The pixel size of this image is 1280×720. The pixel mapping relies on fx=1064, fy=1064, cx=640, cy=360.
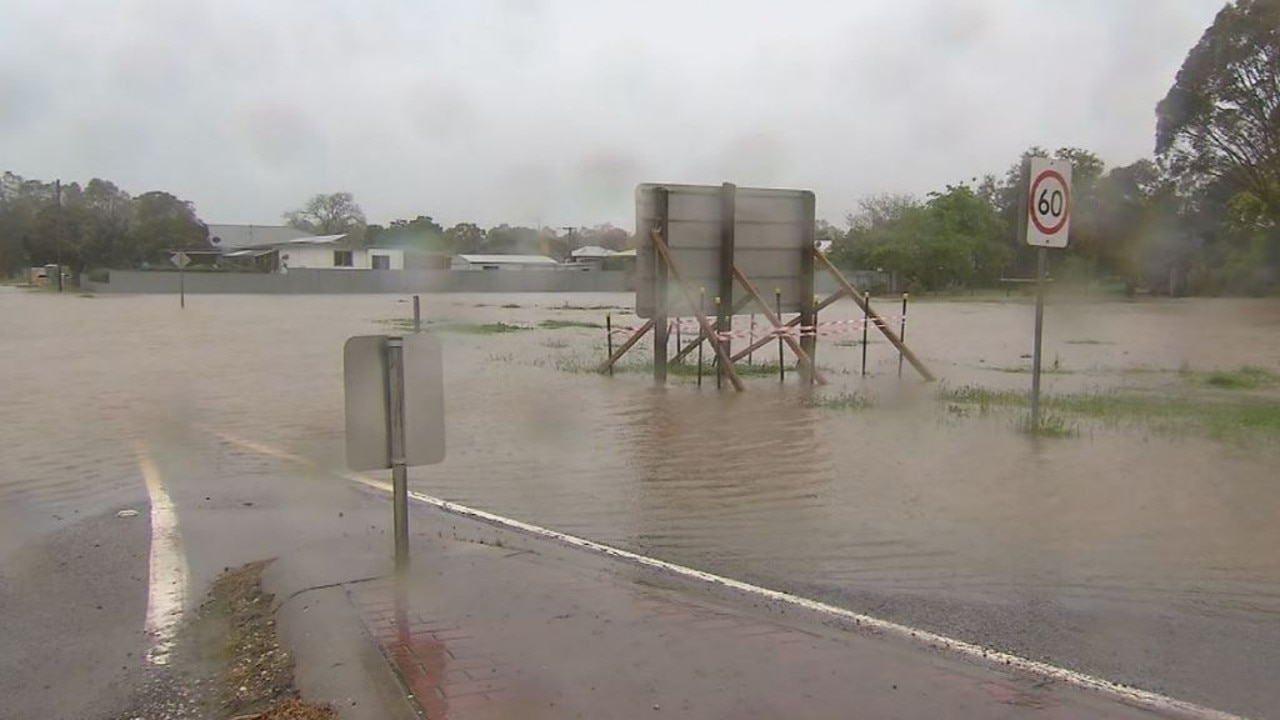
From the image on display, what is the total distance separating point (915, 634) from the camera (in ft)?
15.7

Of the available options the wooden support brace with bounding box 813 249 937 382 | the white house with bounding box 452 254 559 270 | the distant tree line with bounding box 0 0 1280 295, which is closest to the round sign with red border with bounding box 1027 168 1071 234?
the wooden support brace with bounding box 813 249 937 382

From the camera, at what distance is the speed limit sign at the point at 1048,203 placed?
9.55 metres

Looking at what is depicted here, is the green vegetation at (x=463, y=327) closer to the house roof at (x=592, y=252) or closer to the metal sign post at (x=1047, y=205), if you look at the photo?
the metal sign post at (x=1047, y=205)

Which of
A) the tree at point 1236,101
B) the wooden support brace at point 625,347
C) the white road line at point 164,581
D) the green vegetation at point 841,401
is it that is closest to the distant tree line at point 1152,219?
the tree at point 1236,101

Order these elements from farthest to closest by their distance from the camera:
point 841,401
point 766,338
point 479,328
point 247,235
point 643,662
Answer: point 247,235 → point 479,328 → point 766,338 → point 841,401 → point 643,662

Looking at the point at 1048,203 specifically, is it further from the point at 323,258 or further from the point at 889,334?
the point at 323,258

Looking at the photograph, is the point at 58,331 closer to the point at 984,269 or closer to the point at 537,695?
the point at 537,695

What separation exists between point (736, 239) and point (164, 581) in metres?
11.4

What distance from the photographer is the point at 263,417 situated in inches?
496

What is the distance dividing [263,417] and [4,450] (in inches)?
114

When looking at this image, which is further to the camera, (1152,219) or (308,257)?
(308,257)

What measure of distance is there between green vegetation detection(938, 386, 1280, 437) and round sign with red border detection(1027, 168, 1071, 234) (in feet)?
8.30

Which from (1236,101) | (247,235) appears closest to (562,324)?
(1236,101)

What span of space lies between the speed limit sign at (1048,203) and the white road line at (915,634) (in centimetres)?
539
